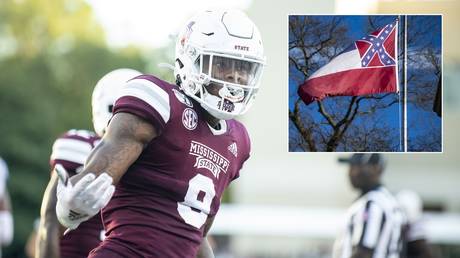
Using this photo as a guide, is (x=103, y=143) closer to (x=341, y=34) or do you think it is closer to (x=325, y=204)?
(x=341, y=34)

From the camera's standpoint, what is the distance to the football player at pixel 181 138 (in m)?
4.04

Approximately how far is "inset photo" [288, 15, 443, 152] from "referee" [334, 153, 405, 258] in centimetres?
331

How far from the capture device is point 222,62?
4.27 m

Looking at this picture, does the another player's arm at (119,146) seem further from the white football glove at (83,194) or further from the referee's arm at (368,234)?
the referee's arm at (368,234)

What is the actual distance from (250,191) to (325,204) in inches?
87.5

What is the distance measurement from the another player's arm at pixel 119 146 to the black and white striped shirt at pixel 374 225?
3.90 metres

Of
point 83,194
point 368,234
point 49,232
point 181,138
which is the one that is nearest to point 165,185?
point 181,138

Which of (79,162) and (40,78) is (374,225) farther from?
(40,78)

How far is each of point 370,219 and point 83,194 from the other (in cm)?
416

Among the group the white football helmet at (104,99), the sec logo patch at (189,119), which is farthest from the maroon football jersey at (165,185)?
the white football helmet at (104,99)

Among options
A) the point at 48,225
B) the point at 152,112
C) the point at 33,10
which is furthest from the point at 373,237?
the point at 33,10

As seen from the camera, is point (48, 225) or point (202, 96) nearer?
point (202, 96)

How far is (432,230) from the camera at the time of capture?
74.5 ft

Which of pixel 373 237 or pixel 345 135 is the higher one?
pixel 345 135
